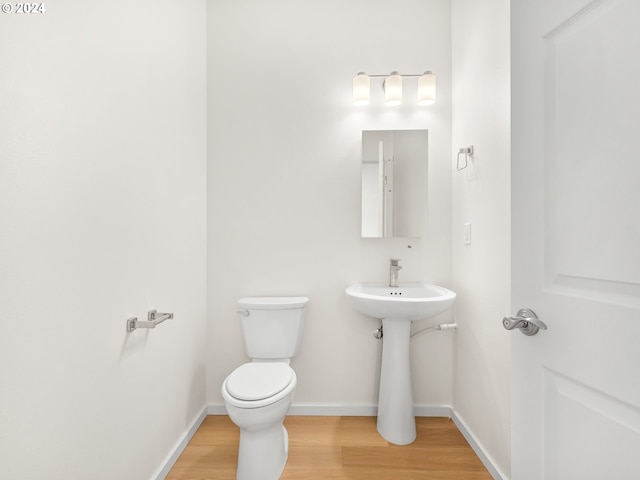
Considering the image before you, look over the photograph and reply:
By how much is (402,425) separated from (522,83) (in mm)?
1701

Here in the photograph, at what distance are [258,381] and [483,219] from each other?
1.33 metres

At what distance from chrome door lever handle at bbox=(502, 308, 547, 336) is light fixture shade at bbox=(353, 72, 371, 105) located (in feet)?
5.13

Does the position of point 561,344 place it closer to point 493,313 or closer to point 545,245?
point 545,245

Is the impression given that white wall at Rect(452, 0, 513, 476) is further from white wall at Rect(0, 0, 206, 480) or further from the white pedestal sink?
white wall at Rect(0, 0, 206, 480)

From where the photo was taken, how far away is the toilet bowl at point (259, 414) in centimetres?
138

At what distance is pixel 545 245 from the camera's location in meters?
0.77

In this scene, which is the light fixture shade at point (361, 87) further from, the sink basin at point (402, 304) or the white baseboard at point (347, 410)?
the white baseboard at point (347, 410)

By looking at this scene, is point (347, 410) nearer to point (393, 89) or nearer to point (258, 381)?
point (258, 381)

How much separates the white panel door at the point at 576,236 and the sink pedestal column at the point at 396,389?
977 millimetres

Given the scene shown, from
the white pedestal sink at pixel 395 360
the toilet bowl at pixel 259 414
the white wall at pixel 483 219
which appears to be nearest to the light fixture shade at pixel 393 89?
the white wall at pixel 483 219

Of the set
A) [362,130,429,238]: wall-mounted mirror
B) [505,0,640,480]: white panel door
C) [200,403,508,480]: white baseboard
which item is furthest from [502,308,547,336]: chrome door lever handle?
[200,403,508,480]: white baseboard

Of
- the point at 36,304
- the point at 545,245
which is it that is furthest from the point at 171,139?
the point at 545,245

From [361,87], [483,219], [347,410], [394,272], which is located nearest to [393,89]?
[361,87]

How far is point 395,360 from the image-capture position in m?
1.84
